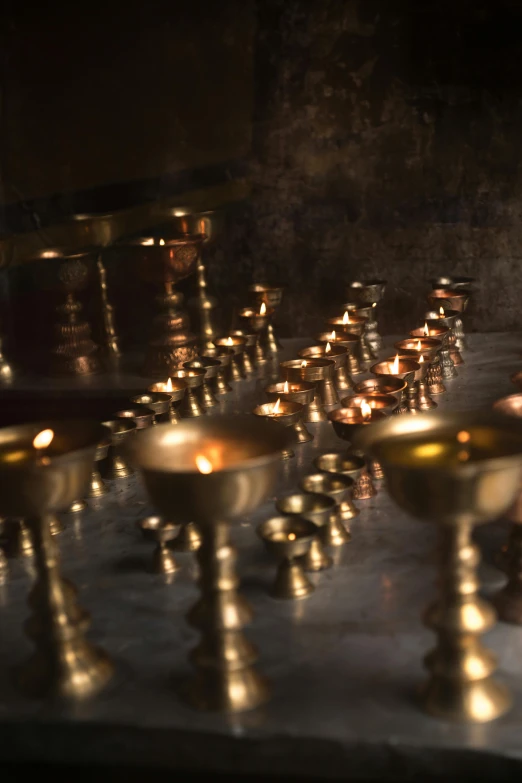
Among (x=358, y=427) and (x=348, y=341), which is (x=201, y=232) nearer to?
(x=348, y=341)

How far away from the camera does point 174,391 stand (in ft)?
9.39

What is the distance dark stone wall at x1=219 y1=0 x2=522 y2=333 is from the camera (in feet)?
14.5

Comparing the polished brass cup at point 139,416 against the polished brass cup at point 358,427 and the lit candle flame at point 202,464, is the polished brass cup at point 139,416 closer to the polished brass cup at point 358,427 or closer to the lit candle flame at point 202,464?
the polished brass cup at point 358,427

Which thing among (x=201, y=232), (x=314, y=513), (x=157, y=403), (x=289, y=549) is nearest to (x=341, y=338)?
(x=157, y=403)

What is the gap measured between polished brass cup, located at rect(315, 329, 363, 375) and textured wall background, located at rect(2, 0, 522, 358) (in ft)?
4.12

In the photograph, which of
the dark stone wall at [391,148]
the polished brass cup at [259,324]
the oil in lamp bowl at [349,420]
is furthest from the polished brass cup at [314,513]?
the dark stone wall at [391,148]

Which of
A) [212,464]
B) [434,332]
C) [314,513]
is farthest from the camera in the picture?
[434,332]

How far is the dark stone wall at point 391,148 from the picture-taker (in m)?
4.43

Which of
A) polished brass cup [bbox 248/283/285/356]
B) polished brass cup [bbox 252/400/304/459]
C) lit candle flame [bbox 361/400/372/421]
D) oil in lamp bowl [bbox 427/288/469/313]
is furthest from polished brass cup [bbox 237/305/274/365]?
lit candle flame [bbox 361/400/372/421]

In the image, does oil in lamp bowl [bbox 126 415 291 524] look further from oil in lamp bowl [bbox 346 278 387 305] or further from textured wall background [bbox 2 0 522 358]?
textured wall background [bbox 2 0 522 358]

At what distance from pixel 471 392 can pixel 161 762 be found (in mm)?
2008

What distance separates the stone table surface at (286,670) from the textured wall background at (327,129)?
8.06 ft

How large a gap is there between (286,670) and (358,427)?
73cm

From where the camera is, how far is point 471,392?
10.7 ft
